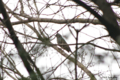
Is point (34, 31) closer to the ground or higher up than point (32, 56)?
higher up

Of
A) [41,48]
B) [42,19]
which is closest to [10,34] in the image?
[41,48]

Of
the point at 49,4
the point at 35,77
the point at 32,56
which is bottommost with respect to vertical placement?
the point at 35,77

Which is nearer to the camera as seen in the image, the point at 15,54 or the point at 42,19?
the point at 15,54

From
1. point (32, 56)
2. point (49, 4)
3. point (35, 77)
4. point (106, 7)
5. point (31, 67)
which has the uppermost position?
point (49, 4)

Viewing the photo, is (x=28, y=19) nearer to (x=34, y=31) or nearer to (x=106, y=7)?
(x=34, y=31)

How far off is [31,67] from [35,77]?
23 centimetres

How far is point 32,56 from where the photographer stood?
246 cm

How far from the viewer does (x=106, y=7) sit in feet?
6.80

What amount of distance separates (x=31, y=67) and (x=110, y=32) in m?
0.90

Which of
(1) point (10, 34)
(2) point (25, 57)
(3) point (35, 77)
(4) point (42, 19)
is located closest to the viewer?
(3) point (35, 77)

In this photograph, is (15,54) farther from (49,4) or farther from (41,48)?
(49,4)

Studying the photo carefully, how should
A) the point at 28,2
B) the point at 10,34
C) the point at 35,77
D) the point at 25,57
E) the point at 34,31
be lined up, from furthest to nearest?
the point at 28,2 → the point at 34,31 → the point at 10,34 → the point at 25,57 → the point at 35,77

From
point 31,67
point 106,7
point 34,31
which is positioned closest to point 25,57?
point 31,67

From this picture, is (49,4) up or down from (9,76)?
up
